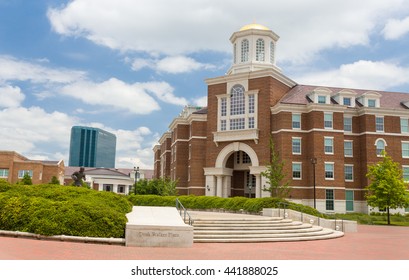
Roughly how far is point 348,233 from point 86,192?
1562cm

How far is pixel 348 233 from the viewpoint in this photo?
25047 millimetres

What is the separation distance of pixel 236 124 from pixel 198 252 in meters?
35.0

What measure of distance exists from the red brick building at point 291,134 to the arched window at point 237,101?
0.23ft

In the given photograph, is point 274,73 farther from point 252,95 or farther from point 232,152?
point 232,152

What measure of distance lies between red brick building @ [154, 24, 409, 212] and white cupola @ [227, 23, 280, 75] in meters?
0.13

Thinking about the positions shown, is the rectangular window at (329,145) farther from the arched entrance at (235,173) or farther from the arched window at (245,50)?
the arched window at (245,50)

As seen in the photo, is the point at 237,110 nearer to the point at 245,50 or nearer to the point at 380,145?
the point at 245,50

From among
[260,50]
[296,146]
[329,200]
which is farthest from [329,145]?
[260,50]

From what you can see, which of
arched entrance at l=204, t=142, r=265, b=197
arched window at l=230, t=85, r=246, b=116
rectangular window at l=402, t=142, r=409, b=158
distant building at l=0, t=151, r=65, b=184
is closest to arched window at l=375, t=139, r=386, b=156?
rectangular window at l=402, t=142, r=409, b=158

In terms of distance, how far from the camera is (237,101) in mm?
48875

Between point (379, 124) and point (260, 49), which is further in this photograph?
point (260, 49)

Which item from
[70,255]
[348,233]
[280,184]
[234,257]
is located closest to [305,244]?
[234,257]

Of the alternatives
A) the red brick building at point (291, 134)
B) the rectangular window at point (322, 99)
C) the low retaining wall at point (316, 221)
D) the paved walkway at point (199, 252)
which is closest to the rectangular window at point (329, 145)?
the red brick building at point (291, 134)

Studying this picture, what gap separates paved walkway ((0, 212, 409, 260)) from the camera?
1250 cm
